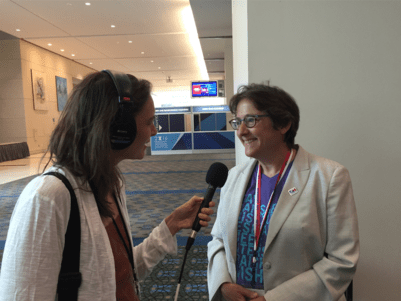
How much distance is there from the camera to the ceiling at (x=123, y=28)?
31.8ft

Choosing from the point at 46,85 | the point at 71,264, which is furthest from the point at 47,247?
the point at 46,85

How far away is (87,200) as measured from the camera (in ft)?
2.77

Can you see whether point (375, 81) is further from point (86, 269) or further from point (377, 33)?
point (86, 269)

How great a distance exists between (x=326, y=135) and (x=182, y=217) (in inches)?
45.2

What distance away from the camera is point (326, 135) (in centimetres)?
204

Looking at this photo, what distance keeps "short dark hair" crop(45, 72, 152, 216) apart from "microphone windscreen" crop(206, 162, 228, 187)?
1.77ft

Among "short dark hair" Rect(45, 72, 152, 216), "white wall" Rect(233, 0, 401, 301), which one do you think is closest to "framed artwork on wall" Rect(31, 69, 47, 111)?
"white wall" Rect(233, 0, 401, 301)

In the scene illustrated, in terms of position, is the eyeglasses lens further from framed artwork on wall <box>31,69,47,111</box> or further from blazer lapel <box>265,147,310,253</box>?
framed artwork on wall <box>31,69,47,111</box>

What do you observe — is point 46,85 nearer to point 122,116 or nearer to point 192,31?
point 192,31

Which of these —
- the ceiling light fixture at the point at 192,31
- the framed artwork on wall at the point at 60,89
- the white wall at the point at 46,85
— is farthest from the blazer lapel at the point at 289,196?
the framed artwork on wall at the point at 60,89

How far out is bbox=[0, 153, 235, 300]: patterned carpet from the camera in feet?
8.23

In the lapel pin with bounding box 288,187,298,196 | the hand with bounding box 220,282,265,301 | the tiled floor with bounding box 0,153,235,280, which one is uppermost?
the lapel pin with bounding box 288,187,298,196

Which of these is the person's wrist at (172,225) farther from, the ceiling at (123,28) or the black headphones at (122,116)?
the ceiling at (123,28)

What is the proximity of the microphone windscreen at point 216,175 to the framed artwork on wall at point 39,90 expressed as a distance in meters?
15.2
